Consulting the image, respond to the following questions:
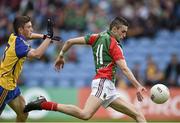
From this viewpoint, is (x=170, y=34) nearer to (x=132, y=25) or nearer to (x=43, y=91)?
(x=132, y=25)

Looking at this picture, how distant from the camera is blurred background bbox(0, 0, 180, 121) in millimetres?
19672

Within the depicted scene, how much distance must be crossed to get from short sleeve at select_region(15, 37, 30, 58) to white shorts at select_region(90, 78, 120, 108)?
4.21 feet

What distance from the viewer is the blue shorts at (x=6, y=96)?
1030 cm

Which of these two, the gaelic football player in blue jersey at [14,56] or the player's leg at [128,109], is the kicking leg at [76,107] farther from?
the gaelic football player in blue jersey at [14,56]

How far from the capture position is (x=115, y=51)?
10.2m

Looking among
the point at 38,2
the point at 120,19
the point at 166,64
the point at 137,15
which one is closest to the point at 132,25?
the point at 137,15

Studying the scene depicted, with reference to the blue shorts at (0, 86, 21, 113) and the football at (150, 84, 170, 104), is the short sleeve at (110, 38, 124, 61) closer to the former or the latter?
the football at (150, 84, 170, 104)

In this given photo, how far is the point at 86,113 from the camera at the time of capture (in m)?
10.2

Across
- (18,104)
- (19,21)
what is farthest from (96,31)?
(19,21)

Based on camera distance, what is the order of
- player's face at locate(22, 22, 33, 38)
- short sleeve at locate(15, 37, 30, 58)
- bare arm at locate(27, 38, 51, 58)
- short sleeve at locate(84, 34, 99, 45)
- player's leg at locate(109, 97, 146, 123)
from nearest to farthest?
bare arm at locate(27, 38, 51, 58) < short sleeve at locate(15, 37, 30, 58) < player's leg at locate(109, 97, 146, 123) < player's face at locate(22, 22, 33, 38) < short sleeve at locate(84, 34, 99, 45)

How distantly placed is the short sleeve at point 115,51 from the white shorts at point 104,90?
0.45m

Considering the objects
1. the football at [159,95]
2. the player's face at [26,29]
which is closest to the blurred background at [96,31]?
the football at [159,95]

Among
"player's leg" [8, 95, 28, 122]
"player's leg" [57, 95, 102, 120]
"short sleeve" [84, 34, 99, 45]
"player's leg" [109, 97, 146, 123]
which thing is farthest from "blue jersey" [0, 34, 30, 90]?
"player's leg" [109, 97, 146, 123]

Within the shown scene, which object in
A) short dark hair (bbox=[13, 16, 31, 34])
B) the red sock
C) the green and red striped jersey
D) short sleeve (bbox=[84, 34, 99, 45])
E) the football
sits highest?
short dark hair (bbox=[13, 16, 31, 34])
